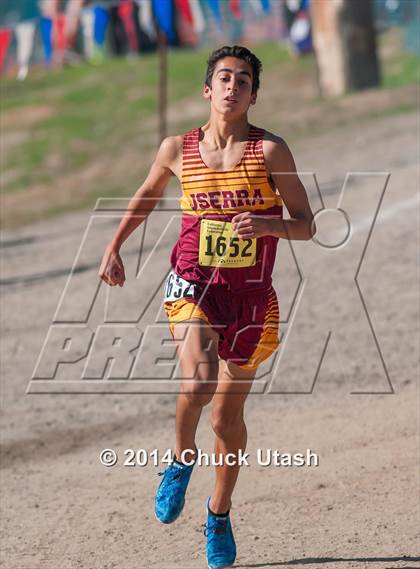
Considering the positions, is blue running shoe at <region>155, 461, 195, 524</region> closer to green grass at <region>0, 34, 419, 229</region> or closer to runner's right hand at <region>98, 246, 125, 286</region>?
runner's right hand at <region>98, 246, 125, 286</region>

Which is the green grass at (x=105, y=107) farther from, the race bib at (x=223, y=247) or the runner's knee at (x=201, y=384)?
the runner's knee at (x=201, y=384)

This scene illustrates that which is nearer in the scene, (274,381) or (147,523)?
(147,523)

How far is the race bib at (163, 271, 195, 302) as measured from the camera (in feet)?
17.8

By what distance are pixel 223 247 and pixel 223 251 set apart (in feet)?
0.09

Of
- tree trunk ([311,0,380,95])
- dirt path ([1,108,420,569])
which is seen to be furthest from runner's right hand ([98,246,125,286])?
tree trunk ([311,0,380,95])

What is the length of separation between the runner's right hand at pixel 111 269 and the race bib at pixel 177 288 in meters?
0.24

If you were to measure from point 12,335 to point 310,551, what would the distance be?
5.10m

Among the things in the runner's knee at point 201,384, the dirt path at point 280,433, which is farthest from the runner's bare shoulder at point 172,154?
the dirt path at point 280,433

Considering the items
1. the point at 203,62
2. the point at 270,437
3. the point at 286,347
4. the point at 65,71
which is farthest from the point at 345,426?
the point at 65,71

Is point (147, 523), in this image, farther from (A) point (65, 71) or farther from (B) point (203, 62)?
(A) point (65, 71)

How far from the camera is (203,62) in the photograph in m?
25.7

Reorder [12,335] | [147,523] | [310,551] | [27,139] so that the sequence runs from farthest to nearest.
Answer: [27,139]
[12,335]
[147,523]
[310,551]

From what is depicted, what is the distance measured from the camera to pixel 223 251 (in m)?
5.34

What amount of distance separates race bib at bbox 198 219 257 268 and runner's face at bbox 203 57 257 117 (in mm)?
514
